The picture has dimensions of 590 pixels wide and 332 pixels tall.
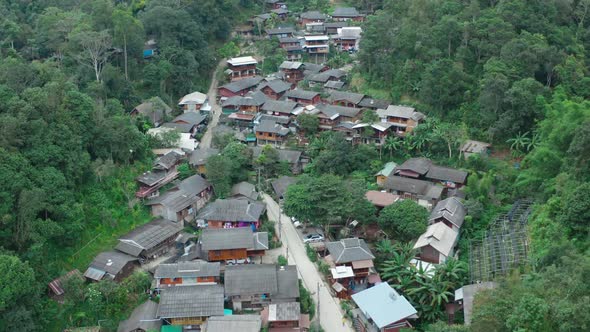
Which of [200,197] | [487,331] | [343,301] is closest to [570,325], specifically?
[487,331]

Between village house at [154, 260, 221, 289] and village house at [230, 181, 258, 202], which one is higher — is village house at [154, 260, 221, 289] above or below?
below

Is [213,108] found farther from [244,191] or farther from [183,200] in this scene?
[183,200]

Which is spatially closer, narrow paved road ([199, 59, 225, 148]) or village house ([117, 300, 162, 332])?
village house ([117, 300, 162, 332])

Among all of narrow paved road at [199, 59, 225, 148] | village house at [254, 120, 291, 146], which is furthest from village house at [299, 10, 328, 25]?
village house at [254, 120, 291, 146]

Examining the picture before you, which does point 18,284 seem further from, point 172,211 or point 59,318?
point 172,211

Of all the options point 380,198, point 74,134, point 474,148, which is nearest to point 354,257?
point 380,198

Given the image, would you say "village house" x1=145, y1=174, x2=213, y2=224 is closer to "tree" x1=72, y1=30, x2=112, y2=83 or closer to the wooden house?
the wooden house

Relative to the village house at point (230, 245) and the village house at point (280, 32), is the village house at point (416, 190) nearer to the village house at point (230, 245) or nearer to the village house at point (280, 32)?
the village house at point (230, 245)
